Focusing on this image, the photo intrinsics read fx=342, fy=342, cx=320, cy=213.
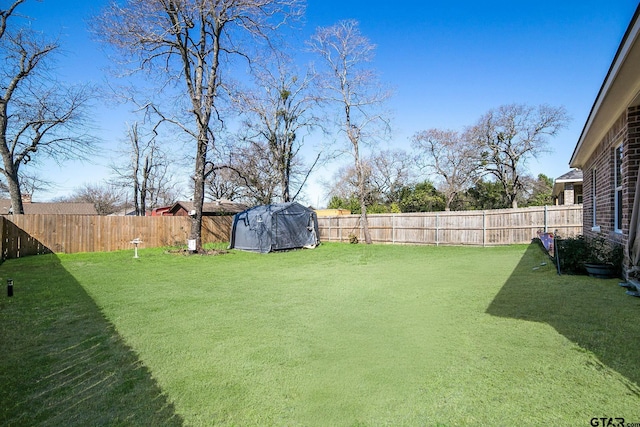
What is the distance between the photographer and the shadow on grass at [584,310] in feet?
9.32

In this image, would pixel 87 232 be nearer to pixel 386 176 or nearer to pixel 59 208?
pixel 386 176

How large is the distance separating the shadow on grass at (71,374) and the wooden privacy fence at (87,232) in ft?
31.9

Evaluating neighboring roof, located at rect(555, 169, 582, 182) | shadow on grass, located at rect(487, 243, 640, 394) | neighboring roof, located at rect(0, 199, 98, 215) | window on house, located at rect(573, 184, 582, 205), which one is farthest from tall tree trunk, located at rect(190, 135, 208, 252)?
neighboring roof, located at rect(0, 199, 98, 215)

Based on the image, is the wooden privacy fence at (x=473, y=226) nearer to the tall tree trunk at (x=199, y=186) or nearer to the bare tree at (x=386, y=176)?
the tall tree trunk at (x=199, y=186)

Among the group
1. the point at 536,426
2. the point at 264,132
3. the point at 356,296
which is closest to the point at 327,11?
the point at 264,132

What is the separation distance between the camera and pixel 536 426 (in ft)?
6.47

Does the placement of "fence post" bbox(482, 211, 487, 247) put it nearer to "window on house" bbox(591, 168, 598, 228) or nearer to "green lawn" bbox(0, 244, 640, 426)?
"window on house" bbox(591, 168, 598, 228)

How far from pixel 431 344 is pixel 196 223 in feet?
41.9

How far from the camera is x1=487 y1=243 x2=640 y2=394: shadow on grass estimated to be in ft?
9.32

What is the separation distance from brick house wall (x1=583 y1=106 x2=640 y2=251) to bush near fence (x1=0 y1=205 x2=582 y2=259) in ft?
13.6

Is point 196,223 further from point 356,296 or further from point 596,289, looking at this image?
point 596,289

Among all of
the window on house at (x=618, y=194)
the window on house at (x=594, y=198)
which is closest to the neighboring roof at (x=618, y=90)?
the window on house at (x=618, y=194)

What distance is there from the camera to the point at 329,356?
320cm

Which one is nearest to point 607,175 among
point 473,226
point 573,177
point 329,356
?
point 329,356
